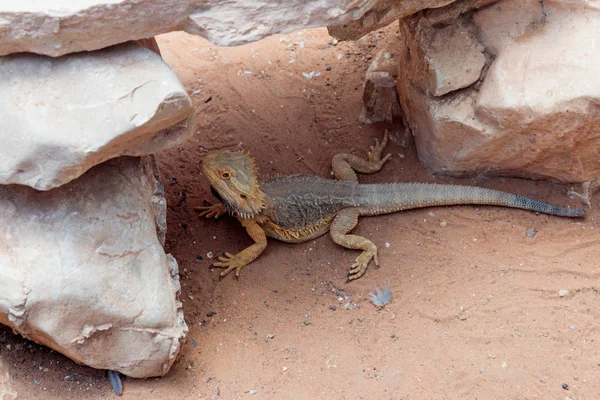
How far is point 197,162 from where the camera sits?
5574mm

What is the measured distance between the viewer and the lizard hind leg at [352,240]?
4645 millimetres

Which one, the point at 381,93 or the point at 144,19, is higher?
the point at 144,19

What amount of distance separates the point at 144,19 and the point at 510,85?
2.64 m

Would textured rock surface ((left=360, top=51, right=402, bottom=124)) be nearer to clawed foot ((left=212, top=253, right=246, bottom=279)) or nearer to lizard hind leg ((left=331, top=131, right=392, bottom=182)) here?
lizard hind leg ((left=331, top=131, right=392, bottom=182))

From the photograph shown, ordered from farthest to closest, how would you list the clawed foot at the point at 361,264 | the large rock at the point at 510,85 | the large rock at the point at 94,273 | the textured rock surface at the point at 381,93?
the textured rock surface at the point at 381,93 < the clawed foot at the point at 361,264 < the large rock at the point at 510,85 < the large rock at the point at 94,273

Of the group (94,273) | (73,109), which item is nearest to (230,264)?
(94,273)

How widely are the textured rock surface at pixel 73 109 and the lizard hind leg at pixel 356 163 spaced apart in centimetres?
231

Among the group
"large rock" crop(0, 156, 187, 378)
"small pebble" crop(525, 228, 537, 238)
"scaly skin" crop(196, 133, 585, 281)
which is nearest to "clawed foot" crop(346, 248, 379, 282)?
"scaly skin" crop(196, 133, 585, 281)

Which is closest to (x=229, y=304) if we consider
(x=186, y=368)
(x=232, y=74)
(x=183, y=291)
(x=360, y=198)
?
A: (x=183, y=291)

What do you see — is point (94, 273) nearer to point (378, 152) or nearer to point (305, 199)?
point (305, 199)

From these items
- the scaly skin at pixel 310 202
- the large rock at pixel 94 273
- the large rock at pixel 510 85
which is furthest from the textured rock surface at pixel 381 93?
the large rock at pixel 94 273

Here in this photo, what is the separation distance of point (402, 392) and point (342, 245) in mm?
1467

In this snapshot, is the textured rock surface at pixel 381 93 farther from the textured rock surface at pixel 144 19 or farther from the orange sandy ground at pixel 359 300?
the textured rock surface at pixel 144 19

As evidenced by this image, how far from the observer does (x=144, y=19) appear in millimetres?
3145
